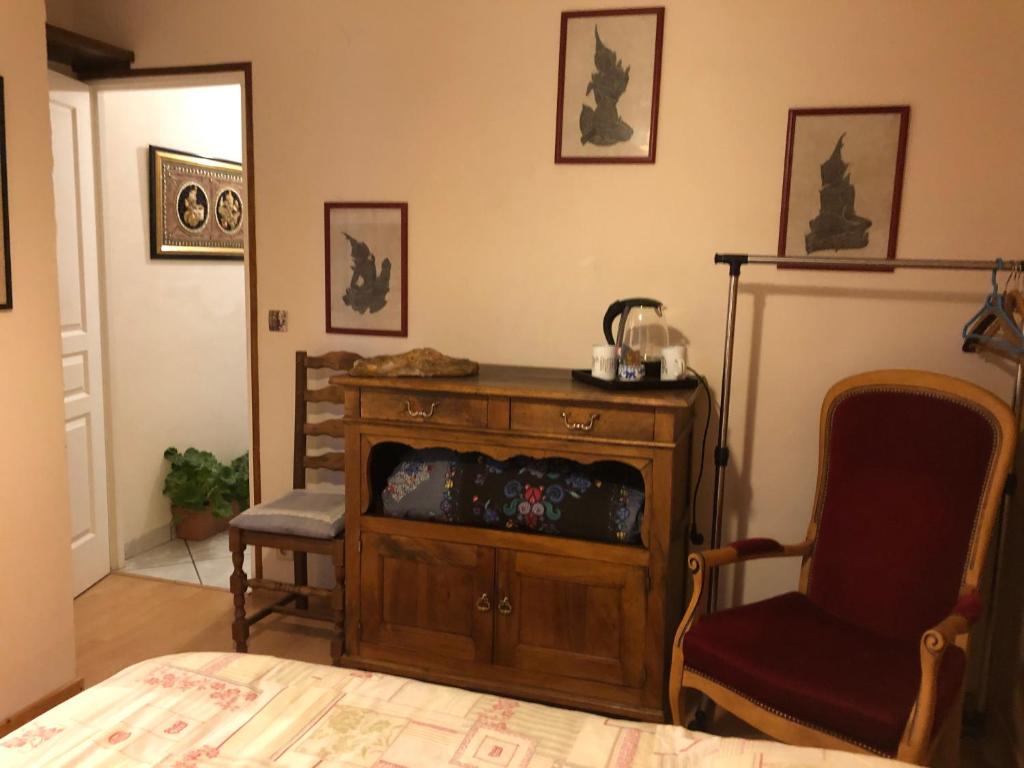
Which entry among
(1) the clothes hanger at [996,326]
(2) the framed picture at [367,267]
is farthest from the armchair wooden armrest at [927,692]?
(2) the framed picture at [367,267]

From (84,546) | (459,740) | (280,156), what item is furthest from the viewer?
(84,546)

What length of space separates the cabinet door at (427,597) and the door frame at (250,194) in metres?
0.99

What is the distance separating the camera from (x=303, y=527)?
2.86 meters

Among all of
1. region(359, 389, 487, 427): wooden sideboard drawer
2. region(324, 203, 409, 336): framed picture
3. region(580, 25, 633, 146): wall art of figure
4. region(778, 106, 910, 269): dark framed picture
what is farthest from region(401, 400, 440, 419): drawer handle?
region(778, 106, 910, 269): dark framed picture

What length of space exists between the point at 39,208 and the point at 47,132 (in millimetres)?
230

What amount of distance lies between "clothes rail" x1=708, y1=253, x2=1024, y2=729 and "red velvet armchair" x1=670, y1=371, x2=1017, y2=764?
18 cm

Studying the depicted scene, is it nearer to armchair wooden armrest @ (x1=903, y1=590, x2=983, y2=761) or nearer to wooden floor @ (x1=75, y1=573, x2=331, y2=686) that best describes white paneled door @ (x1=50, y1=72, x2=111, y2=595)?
wooden floor @ (x1=75, y1=573, x2=331, y2=686)

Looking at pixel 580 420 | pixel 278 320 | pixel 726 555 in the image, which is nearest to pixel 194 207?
pixel 278 320

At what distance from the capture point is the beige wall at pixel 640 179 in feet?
8.45

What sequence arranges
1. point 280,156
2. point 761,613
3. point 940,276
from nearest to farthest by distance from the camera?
point 761,613
point 940,276
point 280,156

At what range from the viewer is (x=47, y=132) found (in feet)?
8.02

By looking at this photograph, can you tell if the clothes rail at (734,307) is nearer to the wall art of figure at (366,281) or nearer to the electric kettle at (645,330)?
the electric kettle at (645,330)

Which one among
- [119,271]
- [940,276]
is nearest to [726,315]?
[940,276]

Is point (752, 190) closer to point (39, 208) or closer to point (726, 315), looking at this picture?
point (726, 315)
